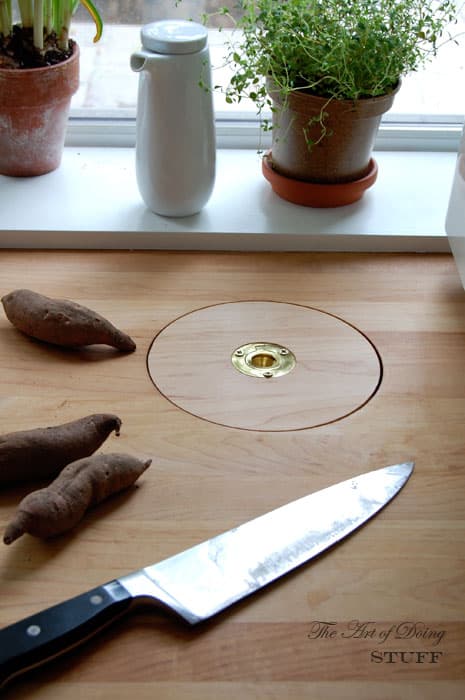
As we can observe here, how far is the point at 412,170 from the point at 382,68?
9.3 inches

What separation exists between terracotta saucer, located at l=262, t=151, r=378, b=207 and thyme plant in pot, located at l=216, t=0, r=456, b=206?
29 millimetres

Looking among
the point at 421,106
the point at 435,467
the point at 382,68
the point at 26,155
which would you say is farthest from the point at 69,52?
the point at 435,467

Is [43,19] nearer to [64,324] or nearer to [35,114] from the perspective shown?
[35,114]

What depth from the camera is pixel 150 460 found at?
70cm

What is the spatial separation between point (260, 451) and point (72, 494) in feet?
0.54

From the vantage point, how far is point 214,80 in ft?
3.74

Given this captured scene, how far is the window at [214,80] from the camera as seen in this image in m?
1.10

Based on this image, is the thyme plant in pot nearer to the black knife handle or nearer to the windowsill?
the windowsill

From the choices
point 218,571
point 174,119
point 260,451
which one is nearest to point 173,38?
point 174,119

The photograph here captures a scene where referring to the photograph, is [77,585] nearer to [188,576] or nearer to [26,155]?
[188,576]

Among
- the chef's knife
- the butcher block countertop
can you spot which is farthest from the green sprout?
the chef's knife

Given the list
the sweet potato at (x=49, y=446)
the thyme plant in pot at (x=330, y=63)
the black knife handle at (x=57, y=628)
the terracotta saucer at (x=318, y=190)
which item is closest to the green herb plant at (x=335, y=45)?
the thyme plant in pot at (x=330, y=63)

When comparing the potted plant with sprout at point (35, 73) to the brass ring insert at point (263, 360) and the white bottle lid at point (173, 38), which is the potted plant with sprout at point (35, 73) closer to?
the white bottle lid at point (173, 38)

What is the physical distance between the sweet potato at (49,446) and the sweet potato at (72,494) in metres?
0.02
